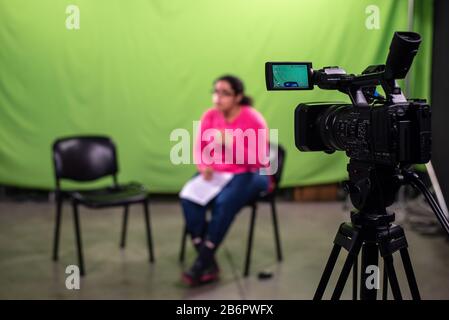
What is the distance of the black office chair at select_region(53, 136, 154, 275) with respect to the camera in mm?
2668

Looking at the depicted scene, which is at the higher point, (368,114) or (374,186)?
(368,114)

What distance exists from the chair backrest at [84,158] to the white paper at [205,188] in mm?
550

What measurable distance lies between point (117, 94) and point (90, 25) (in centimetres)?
Answer: 146

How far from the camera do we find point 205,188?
8.57 feet

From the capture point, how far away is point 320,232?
3.21 metres

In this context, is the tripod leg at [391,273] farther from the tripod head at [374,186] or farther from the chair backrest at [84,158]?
the chair backrest at [84,158]

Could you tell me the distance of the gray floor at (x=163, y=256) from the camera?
2.34 meters

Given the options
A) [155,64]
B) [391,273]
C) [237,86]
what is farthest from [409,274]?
[155,64]

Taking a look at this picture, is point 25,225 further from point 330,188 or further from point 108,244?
point 330,188

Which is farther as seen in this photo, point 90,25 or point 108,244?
point 108,244

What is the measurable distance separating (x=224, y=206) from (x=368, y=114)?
148cm

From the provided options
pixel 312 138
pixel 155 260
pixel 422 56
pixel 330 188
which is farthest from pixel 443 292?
pixel 330 188

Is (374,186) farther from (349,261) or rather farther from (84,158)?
(84,158)

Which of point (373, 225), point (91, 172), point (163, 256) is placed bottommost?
point (163, 256)
